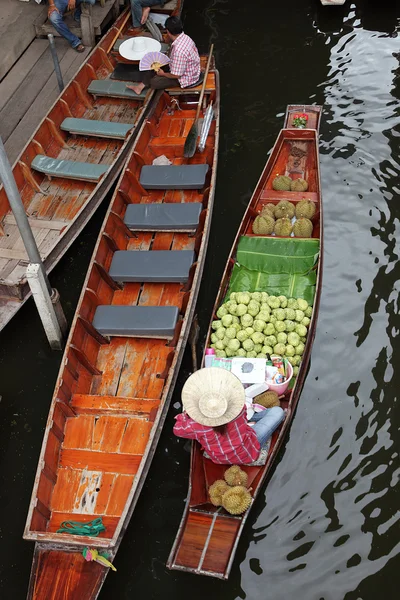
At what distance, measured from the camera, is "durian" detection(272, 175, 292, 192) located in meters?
10.4

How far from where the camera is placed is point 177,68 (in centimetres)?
1149

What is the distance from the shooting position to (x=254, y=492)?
711 cm

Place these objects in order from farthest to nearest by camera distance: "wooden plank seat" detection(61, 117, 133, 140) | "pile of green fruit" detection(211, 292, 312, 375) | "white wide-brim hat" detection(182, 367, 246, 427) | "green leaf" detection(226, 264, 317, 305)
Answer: "wooden plank seat" detection(61, 117, 133, 140)
"green leaf" detection(226, 264, 317, 305)
"pile of green fruit" detection(211, 292, 312, 375)
"white wide-brim hat" detection(182, 367, 246, 427)

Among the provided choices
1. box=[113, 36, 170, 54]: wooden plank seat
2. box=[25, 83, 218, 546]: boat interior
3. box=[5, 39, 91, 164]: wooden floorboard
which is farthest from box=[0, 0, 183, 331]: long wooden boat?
box=[5, 39, 91, 164]: wooden floorboard

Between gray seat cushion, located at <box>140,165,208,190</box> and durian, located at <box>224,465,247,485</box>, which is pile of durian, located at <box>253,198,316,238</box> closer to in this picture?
gray seat cushion, located at <box>140,165,208,190</box>

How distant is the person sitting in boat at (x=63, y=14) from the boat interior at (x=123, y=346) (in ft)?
14.0

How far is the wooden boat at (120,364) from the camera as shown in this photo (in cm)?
668

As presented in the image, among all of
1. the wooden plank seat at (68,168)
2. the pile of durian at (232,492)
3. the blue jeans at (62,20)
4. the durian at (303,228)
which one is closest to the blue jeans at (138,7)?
the blue jeans at (62,20)

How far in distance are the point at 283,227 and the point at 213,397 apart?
3996 millimetres

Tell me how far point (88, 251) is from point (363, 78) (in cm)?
740

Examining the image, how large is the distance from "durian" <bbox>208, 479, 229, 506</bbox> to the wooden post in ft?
34.7

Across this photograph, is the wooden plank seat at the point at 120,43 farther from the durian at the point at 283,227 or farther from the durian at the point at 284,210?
the durian at the point at 283,227

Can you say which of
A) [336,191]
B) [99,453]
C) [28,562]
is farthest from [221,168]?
[28,562]

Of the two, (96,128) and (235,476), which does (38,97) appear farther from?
(235,476)
